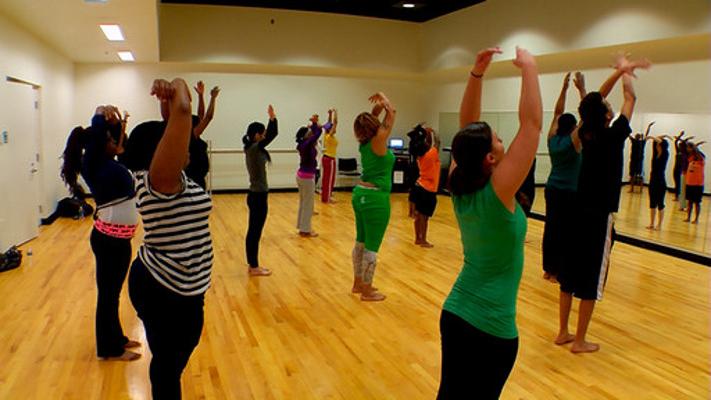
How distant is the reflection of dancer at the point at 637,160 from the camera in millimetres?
9398

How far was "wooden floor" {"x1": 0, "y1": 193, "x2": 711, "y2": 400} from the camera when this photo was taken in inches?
134

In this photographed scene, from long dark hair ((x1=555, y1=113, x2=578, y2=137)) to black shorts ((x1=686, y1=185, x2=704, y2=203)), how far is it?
538 cm

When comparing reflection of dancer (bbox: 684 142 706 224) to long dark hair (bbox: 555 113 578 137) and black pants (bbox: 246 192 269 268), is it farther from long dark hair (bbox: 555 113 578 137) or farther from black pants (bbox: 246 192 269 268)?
black pants (bbox: 246 192 269 268)

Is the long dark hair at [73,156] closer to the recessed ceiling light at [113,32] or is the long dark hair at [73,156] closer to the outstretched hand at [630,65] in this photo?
the outstretched hand at [630,65]

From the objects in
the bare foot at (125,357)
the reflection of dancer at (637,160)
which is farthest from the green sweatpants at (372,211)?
the reflection of dancer at (637,160)

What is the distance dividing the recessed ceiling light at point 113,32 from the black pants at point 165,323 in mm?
6187

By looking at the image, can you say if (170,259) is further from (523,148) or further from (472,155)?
(523,148)

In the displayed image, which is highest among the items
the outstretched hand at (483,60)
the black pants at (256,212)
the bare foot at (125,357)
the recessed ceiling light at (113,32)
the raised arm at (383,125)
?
the recessed ceiling light at (113,32)

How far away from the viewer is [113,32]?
25.8 ft

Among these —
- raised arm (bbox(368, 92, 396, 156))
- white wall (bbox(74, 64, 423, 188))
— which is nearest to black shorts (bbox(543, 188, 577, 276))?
raised arm (bbox(368, 92, 396, 156))

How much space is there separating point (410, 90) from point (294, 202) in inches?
195

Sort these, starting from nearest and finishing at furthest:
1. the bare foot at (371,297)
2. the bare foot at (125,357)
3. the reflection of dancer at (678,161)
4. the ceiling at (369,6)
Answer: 1. the bare foot at (125,357)
2. the bare foot at (371,297)
3. the reflection of dancer at (678,161)
4. the ceiling at (369,6)

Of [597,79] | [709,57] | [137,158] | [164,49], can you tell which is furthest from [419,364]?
[164,49]

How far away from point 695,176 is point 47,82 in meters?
10.5
